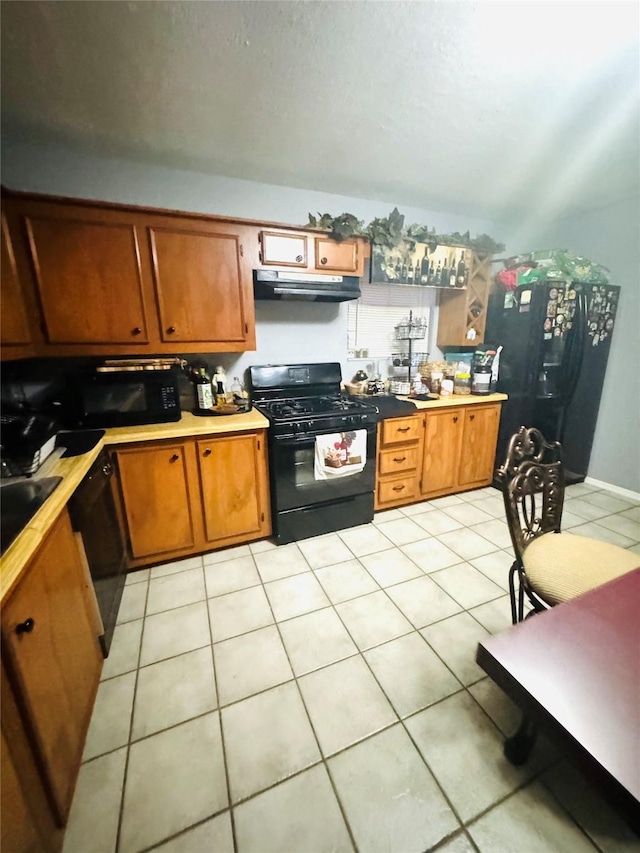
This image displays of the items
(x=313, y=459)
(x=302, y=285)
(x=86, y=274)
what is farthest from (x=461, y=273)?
(x=86, y=274)

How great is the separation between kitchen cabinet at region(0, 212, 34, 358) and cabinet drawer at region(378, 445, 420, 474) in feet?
7.58

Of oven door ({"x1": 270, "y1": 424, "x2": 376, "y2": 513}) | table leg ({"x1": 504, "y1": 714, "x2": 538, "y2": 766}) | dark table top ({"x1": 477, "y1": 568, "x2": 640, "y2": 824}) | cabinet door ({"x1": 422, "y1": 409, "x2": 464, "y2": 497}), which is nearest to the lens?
dark table top ({"x1": 477, "y1": 568, "x2": 640, "y2": 824})

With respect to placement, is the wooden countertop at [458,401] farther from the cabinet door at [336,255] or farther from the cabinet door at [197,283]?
the cabinet door at [197,283]

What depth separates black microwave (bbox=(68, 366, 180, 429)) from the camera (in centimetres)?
189

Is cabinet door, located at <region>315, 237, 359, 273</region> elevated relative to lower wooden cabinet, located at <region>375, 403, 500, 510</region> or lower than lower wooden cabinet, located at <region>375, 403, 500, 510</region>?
elevated

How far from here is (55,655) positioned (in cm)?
102

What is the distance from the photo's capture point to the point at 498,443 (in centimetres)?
312

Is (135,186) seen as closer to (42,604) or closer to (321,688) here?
(42,604)

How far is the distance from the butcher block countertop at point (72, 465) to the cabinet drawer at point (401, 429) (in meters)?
0.96

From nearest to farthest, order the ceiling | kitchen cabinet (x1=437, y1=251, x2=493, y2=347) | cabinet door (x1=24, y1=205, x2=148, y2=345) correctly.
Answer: the ceiling → cabinet door (x1=24, y1=205, x2=148, y2=345) → kitchen cabinet (x1=437, y1=251, x2=493, y2=347)

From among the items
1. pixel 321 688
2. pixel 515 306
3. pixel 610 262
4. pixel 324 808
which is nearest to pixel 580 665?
pixel 324 808

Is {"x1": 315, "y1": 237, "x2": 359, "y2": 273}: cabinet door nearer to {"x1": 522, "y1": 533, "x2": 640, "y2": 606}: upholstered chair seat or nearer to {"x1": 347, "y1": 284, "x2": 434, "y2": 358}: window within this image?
{"x1": 347, "y1": 284, "x2": 434, "y2": 358}: window

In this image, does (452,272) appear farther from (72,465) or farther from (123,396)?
(72,465)

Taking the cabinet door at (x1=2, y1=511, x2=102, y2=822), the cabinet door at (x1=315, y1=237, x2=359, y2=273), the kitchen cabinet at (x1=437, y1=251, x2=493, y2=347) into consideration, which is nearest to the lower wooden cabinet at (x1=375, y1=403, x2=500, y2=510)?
the kitchen cabinet at (x1=437, y1=251, x2=493, y2=347)
